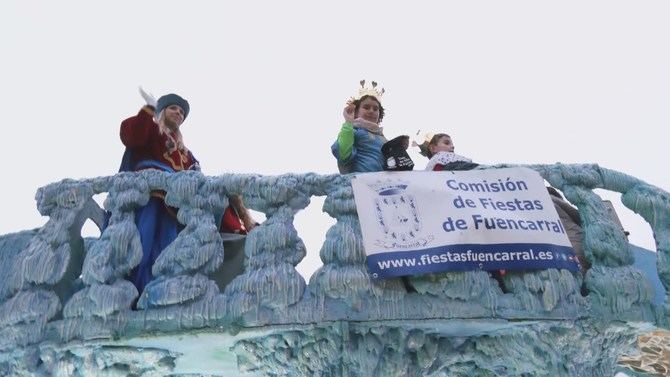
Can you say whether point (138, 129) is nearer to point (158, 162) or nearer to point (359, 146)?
point (158, 162)

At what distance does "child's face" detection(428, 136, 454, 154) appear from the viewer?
8852 mm

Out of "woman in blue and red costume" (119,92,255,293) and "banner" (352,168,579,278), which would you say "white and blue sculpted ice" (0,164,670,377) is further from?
"woman in blue and red costume" (119,92,255,293)

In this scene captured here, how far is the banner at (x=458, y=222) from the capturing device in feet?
21.3

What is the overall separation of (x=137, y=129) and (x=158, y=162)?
349 millimetres

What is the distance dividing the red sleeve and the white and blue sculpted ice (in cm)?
63

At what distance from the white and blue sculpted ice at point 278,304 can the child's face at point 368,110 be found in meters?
1.76

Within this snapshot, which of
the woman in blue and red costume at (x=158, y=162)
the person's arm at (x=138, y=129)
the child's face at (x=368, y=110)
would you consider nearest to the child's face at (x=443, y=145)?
the child's face at (x=368, y=110)

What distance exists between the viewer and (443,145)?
891 centimetres

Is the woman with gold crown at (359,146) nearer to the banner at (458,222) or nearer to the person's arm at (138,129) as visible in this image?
the banner at (458,222)

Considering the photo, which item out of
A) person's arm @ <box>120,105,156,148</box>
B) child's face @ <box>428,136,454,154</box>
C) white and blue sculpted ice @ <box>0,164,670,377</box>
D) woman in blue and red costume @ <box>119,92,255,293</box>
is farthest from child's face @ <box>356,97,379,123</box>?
person's arm @ <box>120,105,156,148</box>

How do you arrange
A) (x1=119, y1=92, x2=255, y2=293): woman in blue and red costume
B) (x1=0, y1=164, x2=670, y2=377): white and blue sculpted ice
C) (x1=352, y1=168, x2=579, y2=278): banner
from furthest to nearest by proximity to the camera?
(x1=119, y1=92, x2=255, y2=293): woman in blue and red costume → (x1=352, y1=168, x2=579, y2=278): banner → (x1=0, y1=164, x2=670, y2=377): white and blue sculpted ice

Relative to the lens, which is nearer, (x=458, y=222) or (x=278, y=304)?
(x=278, y=304)

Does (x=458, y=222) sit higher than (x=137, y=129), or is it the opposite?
(x=137, y=129)

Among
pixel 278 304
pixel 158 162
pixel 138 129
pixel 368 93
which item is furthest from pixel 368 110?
pixel 278 304
